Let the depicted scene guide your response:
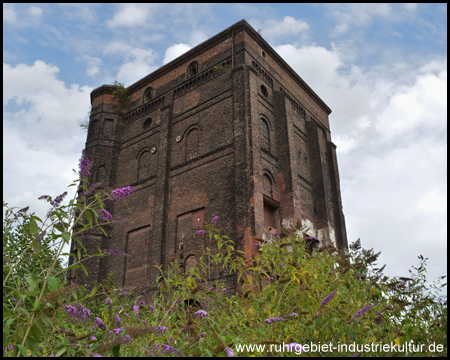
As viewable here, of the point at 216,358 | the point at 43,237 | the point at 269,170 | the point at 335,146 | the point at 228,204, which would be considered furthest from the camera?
the point at 335,146

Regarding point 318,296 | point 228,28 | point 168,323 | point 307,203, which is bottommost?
point 168,323

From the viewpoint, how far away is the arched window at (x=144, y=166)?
1878cm

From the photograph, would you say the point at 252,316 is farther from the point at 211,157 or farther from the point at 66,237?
the point at 211,157

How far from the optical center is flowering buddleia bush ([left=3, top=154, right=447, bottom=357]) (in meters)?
2.83

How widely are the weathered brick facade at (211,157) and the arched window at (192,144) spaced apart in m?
0.06

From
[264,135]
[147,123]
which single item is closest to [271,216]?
[264,135]

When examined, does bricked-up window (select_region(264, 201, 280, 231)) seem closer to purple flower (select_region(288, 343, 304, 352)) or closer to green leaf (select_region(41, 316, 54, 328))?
purple flower (select_region(288, 343, 304, 352))

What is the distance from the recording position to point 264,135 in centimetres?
1727

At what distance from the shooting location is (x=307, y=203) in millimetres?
18016

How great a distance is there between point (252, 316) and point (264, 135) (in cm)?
1381

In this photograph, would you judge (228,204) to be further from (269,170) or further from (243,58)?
(243,58)

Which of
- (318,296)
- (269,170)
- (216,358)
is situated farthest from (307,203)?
(216,358)

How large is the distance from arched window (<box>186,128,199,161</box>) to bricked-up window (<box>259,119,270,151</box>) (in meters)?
3.01

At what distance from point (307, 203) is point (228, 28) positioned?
927 cm
